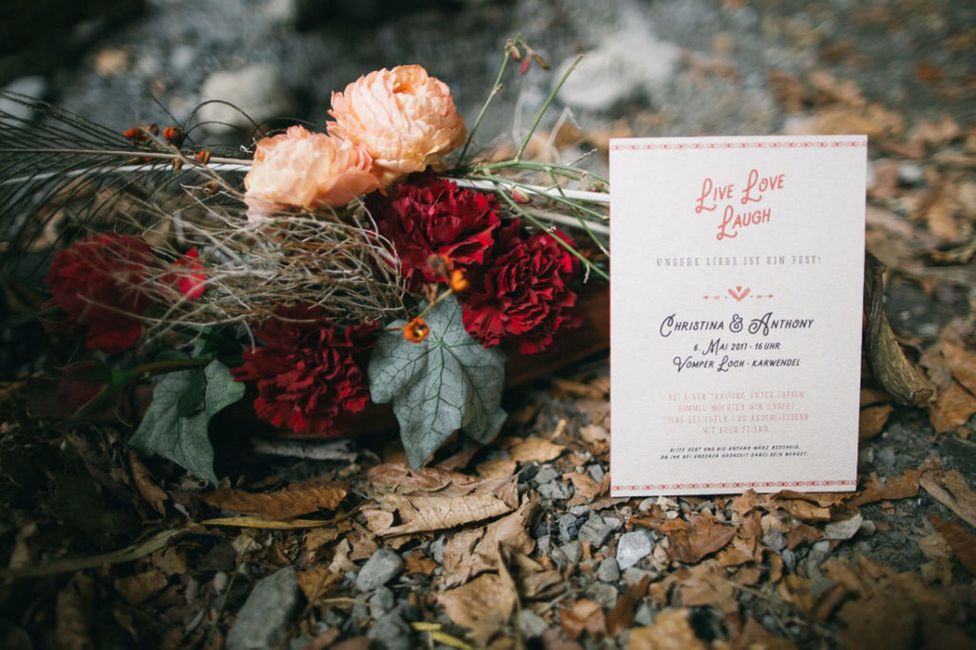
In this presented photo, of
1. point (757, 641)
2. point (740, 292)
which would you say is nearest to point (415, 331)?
point (740, 292)

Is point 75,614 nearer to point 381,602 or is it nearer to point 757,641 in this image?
point 381,602

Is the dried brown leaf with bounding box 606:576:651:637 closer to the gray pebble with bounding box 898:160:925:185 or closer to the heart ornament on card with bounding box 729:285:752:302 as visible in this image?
the heart ornament on card with bounding box 729:285:752:302

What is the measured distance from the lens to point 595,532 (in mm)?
899

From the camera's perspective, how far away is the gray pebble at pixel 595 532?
0.89m

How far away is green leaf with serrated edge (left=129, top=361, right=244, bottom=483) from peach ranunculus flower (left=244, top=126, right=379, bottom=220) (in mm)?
249

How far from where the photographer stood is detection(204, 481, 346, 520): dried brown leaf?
91 cm

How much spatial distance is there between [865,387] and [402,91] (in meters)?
0.90

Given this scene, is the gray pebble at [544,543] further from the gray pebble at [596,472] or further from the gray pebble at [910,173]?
the gray pebble at [910,173]

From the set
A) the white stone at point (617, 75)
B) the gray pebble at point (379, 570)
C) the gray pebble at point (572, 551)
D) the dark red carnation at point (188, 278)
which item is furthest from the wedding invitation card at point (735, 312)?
the white stone at point (617, 75)

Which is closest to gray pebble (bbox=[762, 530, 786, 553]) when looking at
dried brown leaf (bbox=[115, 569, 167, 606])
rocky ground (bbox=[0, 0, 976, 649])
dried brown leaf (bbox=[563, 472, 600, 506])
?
rocky ground (bbox=[0, 0, 976, 649])

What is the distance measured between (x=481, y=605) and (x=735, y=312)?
52 centimetres

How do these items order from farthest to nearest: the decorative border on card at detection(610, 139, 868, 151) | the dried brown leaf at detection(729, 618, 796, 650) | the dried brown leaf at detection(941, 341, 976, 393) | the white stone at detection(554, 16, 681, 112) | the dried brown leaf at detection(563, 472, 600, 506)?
1. the white stone at detection(554, 16, 681, 112)
2. the dried brown leaf at detection(941, 341, 976, 393)
3. the dried brown leaf at detection(563, 472, 600, 506)
4. the decorative border on card at detection(610, 139, 868, 151)
5. the dried brown leaf at detection(729, 618, 796, 650)

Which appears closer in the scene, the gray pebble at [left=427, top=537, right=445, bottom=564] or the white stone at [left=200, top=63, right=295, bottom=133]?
the gray pebble at [left=427, top=537, right=445, bottom=564]

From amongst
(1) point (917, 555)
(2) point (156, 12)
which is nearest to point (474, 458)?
(1) point (917, 555)
